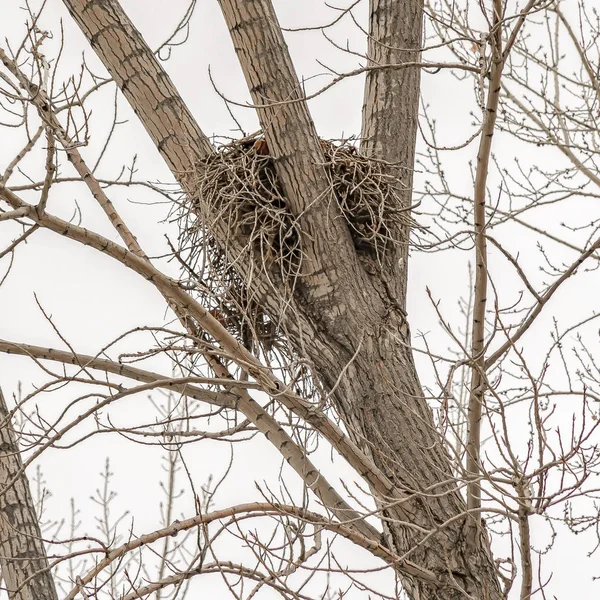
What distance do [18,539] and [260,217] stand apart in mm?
1606

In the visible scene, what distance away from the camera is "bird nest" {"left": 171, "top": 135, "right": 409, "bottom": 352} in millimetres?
3357

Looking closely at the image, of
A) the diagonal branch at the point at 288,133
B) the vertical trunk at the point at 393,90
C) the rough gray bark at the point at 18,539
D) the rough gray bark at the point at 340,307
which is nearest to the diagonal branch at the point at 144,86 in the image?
the rough gray bark at the point at 340,307

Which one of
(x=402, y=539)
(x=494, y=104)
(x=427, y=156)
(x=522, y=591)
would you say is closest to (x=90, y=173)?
(x=494, y=104)

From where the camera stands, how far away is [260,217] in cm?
342

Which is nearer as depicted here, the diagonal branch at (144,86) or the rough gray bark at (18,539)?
the rough gray bark at (18,539)

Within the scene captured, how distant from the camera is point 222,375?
3334mm

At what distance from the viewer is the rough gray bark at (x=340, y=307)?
310 centimetres

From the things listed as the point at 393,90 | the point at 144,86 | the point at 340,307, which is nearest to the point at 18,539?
the point at 340,307

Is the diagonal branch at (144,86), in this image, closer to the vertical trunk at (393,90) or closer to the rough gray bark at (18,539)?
the vertical trunk at (393,90)

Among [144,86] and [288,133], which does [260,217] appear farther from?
[144,86]

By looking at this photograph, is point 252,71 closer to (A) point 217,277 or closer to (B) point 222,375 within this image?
(A) point 217,277

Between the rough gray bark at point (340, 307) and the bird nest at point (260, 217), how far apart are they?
58mm

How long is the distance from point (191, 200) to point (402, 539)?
158 centimetres

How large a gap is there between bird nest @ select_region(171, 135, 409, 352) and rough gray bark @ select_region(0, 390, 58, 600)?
104cm
